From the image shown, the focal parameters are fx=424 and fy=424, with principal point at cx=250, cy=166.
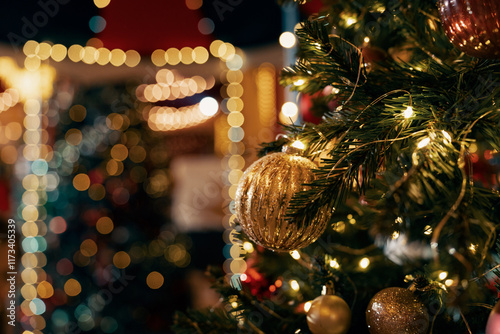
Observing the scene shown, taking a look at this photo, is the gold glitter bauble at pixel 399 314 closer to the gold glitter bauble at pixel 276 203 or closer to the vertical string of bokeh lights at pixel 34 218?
the gold glitter bauble at pixel 276 203

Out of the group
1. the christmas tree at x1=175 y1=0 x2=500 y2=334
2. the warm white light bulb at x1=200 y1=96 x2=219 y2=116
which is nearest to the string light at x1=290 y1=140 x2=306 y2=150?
the christmas tree at x1=175 y1=0 x2=500 y2=334

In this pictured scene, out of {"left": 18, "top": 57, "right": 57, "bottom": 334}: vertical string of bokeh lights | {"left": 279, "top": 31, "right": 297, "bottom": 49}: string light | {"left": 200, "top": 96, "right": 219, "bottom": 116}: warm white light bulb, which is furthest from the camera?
{"left": 200, "top": 96, "right": 219, "bottom": 116}: warm white light bulb

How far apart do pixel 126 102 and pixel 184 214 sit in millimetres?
789

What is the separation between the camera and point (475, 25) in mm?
380

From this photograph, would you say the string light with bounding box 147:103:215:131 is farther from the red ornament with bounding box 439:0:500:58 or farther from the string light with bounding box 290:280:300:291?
the red ornament with bounding box 439:0:500:58

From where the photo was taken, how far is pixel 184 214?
103 inches

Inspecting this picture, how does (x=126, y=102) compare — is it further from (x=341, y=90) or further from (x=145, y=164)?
(x=341, y=90)

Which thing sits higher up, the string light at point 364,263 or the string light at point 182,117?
the string light at point 182,117

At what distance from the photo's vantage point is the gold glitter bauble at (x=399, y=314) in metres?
0.48

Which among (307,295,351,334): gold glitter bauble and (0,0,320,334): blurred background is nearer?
(307,295,351,334): gold glitter bauble
